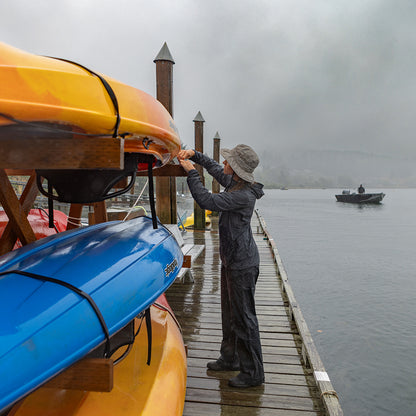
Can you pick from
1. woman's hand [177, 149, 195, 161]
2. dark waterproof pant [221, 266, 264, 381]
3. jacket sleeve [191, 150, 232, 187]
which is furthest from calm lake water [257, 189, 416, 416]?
woman's hand [177, 149, 195, 161]

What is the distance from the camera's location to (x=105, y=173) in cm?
270

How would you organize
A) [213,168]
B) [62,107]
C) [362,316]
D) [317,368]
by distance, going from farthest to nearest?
[362,316], [213,168], [317,368], [62,107]

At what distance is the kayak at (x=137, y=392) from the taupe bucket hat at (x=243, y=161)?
1452 millimetres

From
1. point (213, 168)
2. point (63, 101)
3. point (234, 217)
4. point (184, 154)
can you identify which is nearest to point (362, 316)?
point (213, 168)

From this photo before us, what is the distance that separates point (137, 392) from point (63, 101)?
67.7 inches

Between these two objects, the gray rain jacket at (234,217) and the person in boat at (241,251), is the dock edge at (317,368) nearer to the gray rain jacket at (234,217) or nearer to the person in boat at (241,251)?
the person in boat at (241,251)

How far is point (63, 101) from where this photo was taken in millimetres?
1574

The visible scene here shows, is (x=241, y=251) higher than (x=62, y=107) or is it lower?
lower

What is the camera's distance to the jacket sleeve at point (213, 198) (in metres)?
2.74

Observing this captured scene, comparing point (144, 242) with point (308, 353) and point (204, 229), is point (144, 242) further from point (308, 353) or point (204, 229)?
point (204, 229)

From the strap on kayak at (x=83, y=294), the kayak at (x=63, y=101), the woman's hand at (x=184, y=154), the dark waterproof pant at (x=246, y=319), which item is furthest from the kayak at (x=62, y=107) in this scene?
the dark waterproof pant at (x=246, y=319)

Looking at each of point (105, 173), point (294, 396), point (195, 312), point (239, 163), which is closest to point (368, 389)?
point (195, 312)

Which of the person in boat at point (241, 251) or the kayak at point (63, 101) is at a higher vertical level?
the kayak at point (63, 101)

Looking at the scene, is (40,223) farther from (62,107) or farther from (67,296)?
(62,107)
